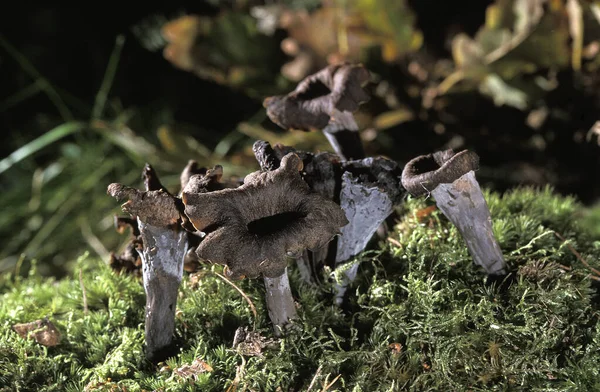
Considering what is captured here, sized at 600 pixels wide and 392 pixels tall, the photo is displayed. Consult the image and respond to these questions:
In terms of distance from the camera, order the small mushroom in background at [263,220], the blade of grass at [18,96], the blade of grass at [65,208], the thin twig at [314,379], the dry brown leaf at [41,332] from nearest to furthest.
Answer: the small mushroom in background at [263,220] → the thin twig at [314,379] → the dry brown leaf at [41,332] → the blade of grass at [65,208] → the blade of grass at [18,96]

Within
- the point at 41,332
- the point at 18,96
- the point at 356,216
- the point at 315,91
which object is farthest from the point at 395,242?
the point at 18,96

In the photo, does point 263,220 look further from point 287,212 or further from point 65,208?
point 65,208

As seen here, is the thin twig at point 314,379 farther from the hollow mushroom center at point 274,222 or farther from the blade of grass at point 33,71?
the blade of grass at point 33,71

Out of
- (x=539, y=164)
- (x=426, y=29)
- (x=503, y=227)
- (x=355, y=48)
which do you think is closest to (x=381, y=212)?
(x=503, y=227)

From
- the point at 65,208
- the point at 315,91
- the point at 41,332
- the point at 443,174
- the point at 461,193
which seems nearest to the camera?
the point at 443,174

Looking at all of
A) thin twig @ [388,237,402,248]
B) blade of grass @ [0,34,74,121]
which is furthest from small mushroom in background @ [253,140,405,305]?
blade of grass @ [0,34,74,121]

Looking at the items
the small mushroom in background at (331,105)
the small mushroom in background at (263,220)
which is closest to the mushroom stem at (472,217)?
the small mushroom in background at (263,220)
